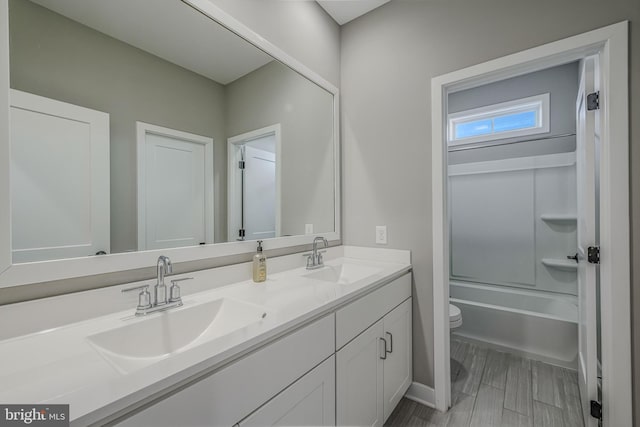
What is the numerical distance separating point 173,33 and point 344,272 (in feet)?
5.11

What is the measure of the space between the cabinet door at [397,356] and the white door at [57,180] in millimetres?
1369

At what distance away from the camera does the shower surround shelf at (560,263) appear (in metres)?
2.55

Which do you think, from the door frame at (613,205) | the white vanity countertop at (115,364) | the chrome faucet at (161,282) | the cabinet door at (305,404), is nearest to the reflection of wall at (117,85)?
the chrome faucet at (161,282)

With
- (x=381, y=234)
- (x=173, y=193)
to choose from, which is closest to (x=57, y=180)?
(x=173, y=193)

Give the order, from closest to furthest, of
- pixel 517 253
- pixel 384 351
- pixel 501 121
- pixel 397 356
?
pixel 384 351 → pixel 397 356 → pixel 517 253 → pixel 501 121

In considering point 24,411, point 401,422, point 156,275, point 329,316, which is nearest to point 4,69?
point 156,275

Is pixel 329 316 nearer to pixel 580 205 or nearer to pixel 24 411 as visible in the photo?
pixel 24 411

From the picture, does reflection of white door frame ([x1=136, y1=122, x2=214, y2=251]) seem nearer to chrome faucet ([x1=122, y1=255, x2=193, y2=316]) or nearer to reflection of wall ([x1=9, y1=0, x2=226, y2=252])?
reflection of wall ([x1=9, y1=0, x2=226, y2=252])

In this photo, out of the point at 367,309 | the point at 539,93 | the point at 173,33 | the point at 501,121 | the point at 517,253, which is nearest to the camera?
the point at 173,33

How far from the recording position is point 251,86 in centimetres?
148

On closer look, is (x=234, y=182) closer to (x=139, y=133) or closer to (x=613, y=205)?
(x=139, y=133)

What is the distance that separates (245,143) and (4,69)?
84cm

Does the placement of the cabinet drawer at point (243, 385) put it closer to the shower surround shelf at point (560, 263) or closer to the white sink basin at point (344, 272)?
the white sink basin at point (344, 272)

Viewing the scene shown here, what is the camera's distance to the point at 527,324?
87.7 inches
